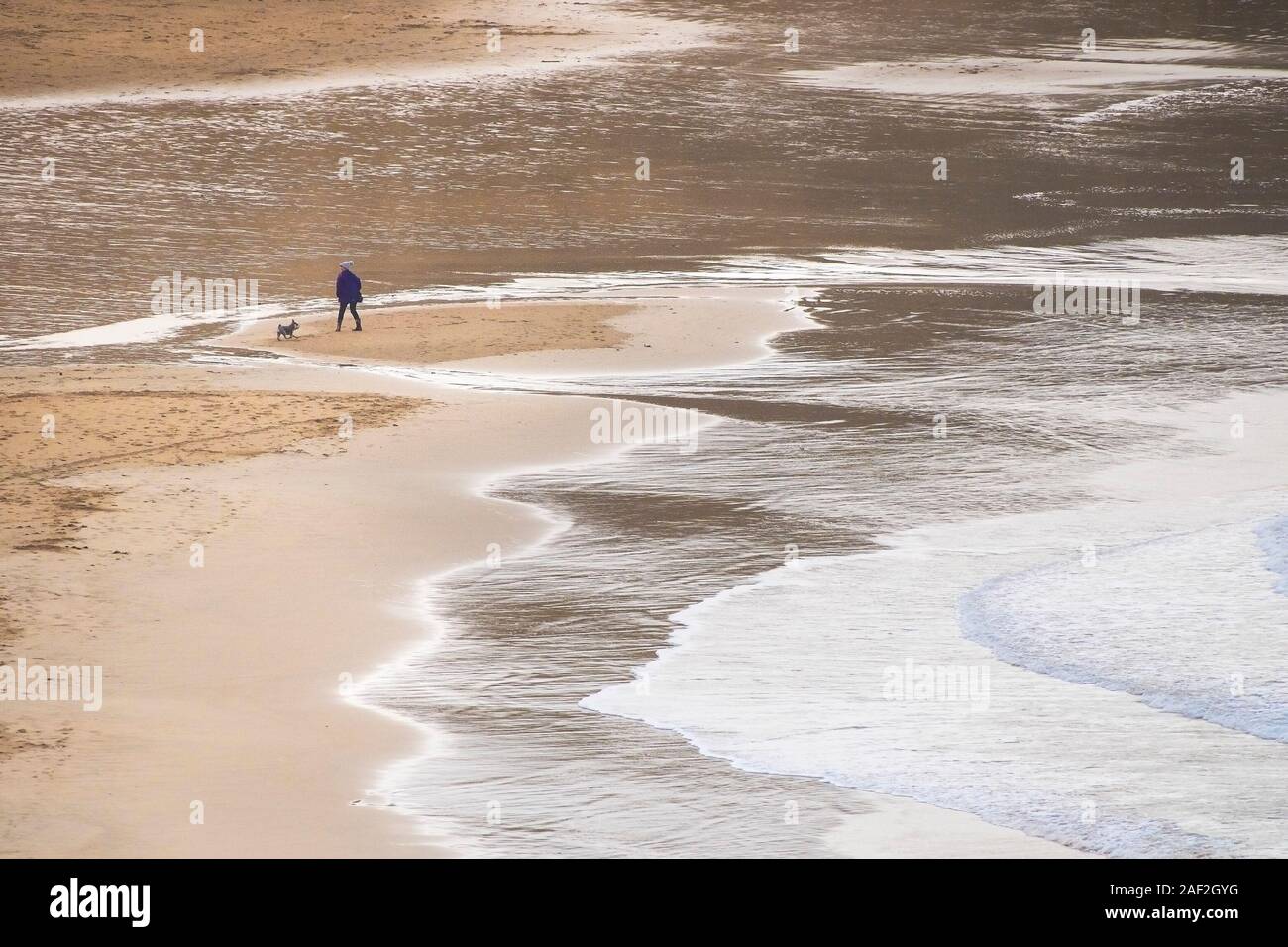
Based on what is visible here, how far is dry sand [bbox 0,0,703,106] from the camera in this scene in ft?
137

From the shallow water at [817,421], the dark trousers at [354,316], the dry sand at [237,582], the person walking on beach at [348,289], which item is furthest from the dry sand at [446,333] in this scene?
the dry sand at [237,582]

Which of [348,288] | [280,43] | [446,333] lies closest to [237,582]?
[348,288]

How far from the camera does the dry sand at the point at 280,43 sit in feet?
137

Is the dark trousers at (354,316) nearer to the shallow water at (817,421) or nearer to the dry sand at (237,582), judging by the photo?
the shallow water at (817,421)

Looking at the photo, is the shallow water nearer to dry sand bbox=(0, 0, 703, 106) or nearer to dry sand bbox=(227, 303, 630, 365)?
dry sand bbox=(227, 303, 630, 365)

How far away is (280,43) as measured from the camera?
45.6 meters

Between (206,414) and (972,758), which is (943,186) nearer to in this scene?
(206,414)

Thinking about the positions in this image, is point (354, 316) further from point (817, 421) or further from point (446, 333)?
point (817, 421)

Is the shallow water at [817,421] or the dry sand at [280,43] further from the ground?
the dry sand at [280,43]

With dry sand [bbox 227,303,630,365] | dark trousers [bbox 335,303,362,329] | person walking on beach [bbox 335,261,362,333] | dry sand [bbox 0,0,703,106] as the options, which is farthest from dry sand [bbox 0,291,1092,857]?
dry sand [bbox 0,0,703,106]

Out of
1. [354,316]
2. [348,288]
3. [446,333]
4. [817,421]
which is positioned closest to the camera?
[817,421]

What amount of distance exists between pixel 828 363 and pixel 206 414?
7170 mm
